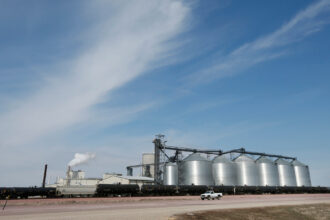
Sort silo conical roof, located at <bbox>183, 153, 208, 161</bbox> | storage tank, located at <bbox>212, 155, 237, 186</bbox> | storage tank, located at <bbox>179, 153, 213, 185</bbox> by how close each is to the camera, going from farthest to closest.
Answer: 1. silo conical roof, located at <bbox>183, 153, 208, 161</bbox>
2. storage tank, located at <bbox>212, 155, 237, 186</bbox>
3. storage tank, located at <bbox>179, 153, 213, 185</bbox>

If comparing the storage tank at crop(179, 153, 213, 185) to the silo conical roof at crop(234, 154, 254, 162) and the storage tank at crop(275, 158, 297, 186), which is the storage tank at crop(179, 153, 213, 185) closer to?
the silo conical roof at crop(234, 154, 254, 162)

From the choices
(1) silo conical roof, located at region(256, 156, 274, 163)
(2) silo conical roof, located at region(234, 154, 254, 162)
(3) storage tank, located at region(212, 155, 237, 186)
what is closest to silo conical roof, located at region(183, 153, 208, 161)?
(3) storage tank, located at region(212, 155, 237, 186)

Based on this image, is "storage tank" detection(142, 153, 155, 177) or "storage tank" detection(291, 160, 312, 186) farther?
"storage tank" detection(142, 153, 155, 177)

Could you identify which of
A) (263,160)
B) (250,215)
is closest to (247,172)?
(263,160)

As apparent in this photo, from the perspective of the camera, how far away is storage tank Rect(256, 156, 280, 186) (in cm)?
8906

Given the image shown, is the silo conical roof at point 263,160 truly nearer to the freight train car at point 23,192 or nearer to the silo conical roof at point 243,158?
the silo conical roof at point 243,158

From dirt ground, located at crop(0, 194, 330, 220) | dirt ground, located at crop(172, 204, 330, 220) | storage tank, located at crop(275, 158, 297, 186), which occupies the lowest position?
dirt ground, located at crop(172, 204, 330, 220)

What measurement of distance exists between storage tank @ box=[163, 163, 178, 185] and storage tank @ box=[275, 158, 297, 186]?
42478 mm

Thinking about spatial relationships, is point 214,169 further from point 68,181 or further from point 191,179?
point 68,181

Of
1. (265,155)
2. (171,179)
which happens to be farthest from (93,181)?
(265,155)

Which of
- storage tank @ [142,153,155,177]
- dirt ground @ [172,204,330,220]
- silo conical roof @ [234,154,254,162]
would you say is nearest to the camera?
dirt ground @ [172,204,330,220]

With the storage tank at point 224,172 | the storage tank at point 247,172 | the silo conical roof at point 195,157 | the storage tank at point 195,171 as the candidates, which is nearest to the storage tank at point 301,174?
the storage tank at point 247,172

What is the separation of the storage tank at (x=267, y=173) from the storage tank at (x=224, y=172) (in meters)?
12.4

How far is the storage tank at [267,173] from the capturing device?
89.1 metres
